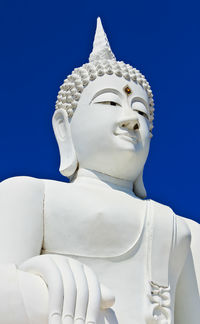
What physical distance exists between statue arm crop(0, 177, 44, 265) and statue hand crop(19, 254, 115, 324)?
484 millimetres

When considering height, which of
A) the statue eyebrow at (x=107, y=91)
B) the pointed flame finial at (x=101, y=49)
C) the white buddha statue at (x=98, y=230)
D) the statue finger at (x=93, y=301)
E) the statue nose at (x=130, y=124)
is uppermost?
the pointed flame finial at (x=101, y=49)

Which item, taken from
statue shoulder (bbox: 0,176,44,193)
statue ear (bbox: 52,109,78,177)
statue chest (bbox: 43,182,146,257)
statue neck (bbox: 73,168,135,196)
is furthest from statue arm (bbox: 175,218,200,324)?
statue shoulder (bbox: 0,176,44,193)

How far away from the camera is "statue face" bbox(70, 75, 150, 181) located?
659 cm

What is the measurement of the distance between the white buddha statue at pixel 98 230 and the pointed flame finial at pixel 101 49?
0.04 ft

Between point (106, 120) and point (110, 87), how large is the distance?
0.38 meters

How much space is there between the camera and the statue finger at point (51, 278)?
4957 millimetres

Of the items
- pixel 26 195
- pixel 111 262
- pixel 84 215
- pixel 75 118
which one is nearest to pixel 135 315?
pixel 111 262

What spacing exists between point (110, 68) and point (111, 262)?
1989mm

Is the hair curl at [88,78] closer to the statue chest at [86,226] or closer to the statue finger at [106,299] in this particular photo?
the statue chest at [86,226]

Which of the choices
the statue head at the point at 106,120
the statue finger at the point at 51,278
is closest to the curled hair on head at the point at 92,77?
the statue head at the point at 106,120

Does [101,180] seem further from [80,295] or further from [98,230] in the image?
[80,295]

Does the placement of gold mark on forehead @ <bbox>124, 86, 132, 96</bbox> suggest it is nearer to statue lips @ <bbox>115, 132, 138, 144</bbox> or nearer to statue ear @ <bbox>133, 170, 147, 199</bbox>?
statue lips @ <bbox>115, 132, 138, 144</bbox>

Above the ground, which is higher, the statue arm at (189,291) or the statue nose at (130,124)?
the statue nose at (130,124)

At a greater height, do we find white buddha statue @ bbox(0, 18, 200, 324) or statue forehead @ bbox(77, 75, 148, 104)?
statue forehead @ bbox(77, 75, 148, 104)
